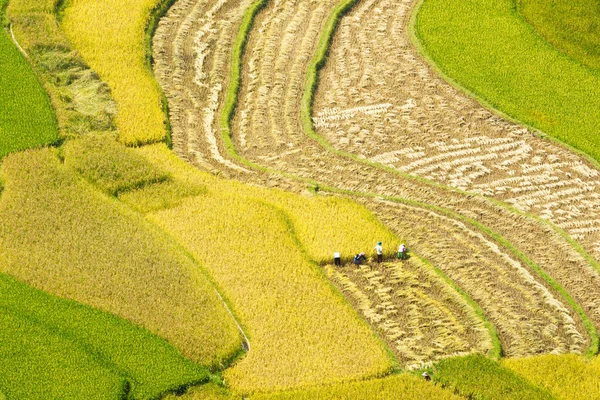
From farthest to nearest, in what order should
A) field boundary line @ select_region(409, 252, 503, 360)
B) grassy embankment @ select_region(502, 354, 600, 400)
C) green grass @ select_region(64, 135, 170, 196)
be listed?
green grass @ select_region(64, 135, 170, 196) < field boundary line @ select_region(409, 252, 503, 360) < grassy embankment @ select_region(502, 354, 600, 400)

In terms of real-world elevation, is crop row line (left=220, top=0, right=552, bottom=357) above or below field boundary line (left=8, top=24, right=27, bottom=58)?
below

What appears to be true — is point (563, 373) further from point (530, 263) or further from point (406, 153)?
point (406, 153)

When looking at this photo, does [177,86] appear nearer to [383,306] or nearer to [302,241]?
[302,241]

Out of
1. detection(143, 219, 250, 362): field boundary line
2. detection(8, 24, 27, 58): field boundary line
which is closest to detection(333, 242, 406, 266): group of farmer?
detection(143, 219, 250, 362): field boundary line

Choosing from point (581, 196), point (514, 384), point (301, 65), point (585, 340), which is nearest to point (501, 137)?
point (581, 196)

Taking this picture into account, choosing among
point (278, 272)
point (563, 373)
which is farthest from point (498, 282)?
point (278, 272)

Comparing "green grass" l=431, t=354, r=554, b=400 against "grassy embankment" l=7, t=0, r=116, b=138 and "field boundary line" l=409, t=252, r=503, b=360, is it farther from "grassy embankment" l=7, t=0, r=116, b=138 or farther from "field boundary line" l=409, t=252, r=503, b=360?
"grassy embankment" l=7, t=0, r=116, b=138

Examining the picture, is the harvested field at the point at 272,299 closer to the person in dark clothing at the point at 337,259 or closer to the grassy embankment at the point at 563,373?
the person in dark clothing at the point at 337,259
